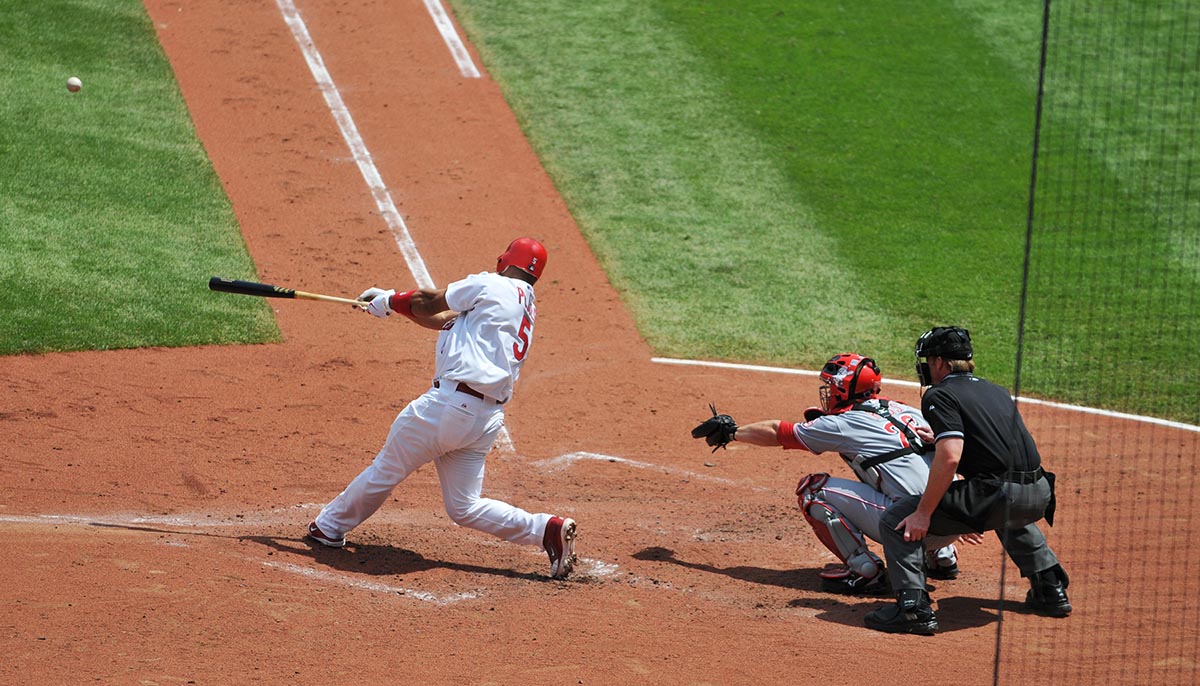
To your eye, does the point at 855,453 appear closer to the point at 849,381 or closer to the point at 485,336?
the point at 849,381

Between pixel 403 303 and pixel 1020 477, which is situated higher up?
pixel 403 303

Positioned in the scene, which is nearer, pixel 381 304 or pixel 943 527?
pixel 943 527

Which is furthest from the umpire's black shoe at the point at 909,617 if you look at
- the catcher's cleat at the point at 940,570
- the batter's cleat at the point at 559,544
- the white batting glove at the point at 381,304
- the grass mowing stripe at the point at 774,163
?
the grass mowing stripe at the point at 774,163

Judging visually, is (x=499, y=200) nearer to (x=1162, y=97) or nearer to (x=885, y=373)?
(x=885, y=373)

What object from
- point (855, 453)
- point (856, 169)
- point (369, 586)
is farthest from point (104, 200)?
point (855, 453)

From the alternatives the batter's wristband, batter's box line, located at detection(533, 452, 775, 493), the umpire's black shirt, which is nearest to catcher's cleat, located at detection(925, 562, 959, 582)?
the umpire's black shirt

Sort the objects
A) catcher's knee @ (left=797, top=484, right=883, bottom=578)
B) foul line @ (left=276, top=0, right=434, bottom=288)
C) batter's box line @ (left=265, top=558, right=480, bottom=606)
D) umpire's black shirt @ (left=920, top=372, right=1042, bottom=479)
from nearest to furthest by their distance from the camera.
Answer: umpire's black shirt @ (left=920, top=372, right=1042, bottom=479), batter's box line @ (left=265, top=558, right=480, bottom=606), catcher's knee @ (left=797, top=484, right=883, bottom=578), foul line @ (left=276, top=0, right=434, bottom=288)

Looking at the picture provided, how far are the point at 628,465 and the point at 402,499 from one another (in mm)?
1734

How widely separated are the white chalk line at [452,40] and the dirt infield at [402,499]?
4.18ft

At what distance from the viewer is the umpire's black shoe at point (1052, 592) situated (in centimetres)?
736

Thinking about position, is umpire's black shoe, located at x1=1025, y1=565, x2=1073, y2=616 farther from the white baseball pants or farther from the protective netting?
the white baseball pants

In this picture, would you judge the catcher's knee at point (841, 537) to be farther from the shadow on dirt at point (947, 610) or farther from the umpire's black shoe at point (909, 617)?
the umpire's black shoe at point (909, 617)

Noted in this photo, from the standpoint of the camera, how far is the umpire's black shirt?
6895 millimetres

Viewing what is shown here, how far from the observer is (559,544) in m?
7.48
